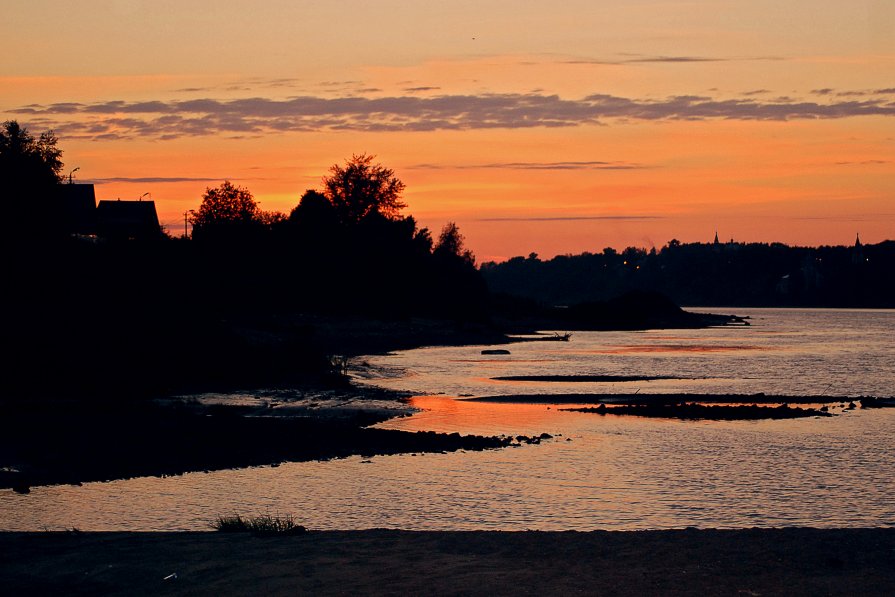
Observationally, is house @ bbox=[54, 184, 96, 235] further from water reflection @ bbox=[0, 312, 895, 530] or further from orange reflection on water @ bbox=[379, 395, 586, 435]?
water reflection @ bbox=[0, 312, 895, 530]

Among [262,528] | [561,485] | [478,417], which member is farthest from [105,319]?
[262,528]

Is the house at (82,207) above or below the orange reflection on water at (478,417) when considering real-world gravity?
above

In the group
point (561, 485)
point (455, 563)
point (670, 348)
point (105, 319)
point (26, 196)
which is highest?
point (26, 196)

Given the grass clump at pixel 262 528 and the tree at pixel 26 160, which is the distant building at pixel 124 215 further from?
the grass clump at pixel 262 528

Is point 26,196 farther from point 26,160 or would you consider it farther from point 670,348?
point 670,348

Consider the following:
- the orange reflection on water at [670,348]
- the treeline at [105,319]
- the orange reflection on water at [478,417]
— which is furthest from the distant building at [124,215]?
the orange reflection on water at [478,417]

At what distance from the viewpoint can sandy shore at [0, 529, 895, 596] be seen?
48.5ft

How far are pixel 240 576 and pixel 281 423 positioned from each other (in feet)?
81.5

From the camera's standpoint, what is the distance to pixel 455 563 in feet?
53.9

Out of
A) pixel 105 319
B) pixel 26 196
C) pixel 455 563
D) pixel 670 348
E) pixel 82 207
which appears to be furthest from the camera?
pixel 670 348

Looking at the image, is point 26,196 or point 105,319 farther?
point 26,196

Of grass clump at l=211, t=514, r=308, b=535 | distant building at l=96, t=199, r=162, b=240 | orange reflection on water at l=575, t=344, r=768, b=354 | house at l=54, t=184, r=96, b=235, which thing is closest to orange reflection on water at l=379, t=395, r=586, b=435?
grass clump at l=211, t=514, r=308, b=535

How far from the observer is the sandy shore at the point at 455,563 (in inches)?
583

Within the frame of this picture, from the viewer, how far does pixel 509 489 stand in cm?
2781
